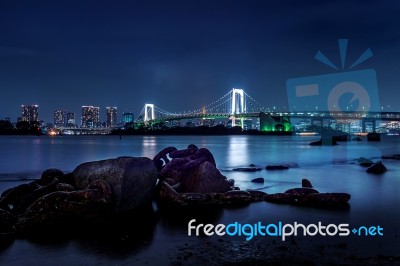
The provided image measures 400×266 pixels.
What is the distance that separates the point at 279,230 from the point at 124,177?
280 centimetres

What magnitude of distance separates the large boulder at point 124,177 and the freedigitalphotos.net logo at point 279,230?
4.34ft

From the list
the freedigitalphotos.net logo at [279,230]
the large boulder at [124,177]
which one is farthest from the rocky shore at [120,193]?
the freedigitalphotos.net logo at [279,230]

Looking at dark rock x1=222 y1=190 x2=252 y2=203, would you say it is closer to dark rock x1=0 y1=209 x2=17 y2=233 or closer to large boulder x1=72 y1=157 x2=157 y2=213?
large boulder x1=72 y1=157 x2=157 y2=213

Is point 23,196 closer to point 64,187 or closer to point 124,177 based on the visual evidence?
point 64,187

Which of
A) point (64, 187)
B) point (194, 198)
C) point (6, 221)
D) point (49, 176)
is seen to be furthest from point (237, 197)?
point (6, 221)

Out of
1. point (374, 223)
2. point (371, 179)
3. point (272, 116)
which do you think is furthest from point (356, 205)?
point (272, 116)

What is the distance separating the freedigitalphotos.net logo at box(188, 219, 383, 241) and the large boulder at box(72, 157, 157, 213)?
1.32 m

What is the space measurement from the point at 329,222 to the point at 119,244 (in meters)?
3.60

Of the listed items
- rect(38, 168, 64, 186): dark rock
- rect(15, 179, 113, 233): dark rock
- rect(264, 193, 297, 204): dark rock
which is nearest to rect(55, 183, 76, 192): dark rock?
rect(15, 179, 113, 233): dark rock

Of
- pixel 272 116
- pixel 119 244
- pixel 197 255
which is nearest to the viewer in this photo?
pixel 197 255

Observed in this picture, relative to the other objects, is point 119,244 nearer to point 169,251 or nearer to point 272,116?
point 169,251

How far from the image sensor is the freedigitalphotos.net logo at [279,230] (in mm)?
6398

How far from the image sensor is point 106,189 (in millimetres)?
7195

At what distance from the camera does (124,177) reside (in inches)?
291
